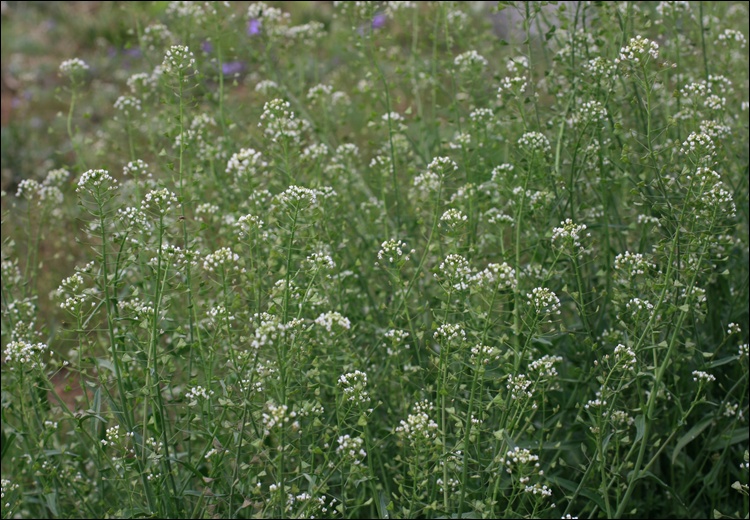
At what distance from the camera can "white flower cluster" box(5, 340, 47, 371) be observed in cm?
253

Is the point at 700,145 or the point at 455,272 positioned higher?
the point at 700,145

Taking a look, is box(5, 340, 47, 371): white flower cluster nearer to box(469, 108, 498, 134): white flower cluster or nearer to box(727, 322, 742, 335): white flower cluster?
box(469, 108, 498, 134): white flower cluster

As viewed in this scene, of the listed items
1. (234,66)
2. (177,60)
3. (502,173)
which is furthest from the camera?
(234,66)

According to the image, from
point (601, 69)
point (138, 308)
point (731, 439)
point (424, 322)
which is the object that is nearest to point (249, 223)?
point (138, 308)

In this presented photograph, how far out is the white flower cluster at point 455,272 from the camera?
2.45 metres

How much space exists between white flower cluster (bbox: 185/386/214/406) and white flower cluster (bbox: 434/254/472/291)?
30.1 inches

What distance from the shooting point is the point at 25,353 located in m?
2.59

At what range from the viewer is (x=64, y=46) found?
900 cm

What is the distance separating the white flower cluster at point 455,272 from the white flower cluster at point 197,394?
76 cm

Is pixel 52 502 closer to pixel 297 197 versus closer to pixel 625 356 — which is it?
pixel 297 197

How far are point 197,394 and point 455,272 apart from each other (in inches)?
33.1

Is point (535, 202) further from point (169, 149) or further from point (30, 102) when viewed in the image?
point (30, 102)

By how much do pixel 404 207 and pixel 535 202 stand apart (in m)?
1.09

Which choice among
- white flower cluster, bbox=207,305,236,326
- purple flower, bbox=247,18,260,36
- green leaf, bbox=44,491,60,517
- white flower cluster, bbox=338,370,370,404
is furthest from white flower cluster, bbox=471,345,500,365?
purple flower, bbox=247,18,260,36
